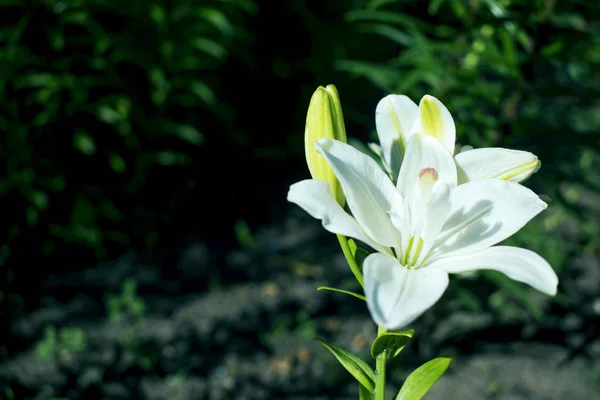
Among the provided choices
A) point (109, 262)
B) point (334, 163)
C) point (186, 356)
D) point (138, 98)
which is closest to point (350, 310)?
point (186, 356)

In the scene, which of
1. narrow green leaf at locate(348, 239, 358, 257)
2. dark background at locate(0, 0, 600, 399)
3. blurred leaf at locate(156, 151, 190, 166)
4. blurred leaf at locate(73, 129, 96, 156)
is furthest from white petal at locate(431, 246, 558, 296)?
blurred leaf at locate(156, 151, 190, 166)

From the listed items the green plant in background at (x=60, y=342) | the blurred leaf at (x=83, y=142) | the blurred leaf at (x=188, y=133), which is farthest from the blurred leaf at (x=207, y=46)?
the green plant in background at (x=60, y=342)

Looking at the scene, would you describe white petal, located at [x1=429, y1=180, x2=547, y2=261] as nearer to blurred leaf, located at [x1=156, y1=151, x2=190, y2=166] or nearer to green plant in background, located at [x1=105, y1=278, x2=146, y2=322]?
green plant in background, located at [x1=105, y1=278, x2=146, y2=322]

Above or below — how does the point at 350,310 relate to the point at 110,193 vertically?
below

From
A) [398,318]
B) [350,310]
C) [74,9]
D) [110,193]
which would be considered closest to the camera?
[398,318]

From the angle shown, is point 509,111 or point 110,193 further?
point 110,193

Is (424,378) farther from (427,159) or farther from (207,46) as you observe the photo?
(207,46)

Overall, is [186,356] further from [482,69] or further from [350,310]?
[482,69]
